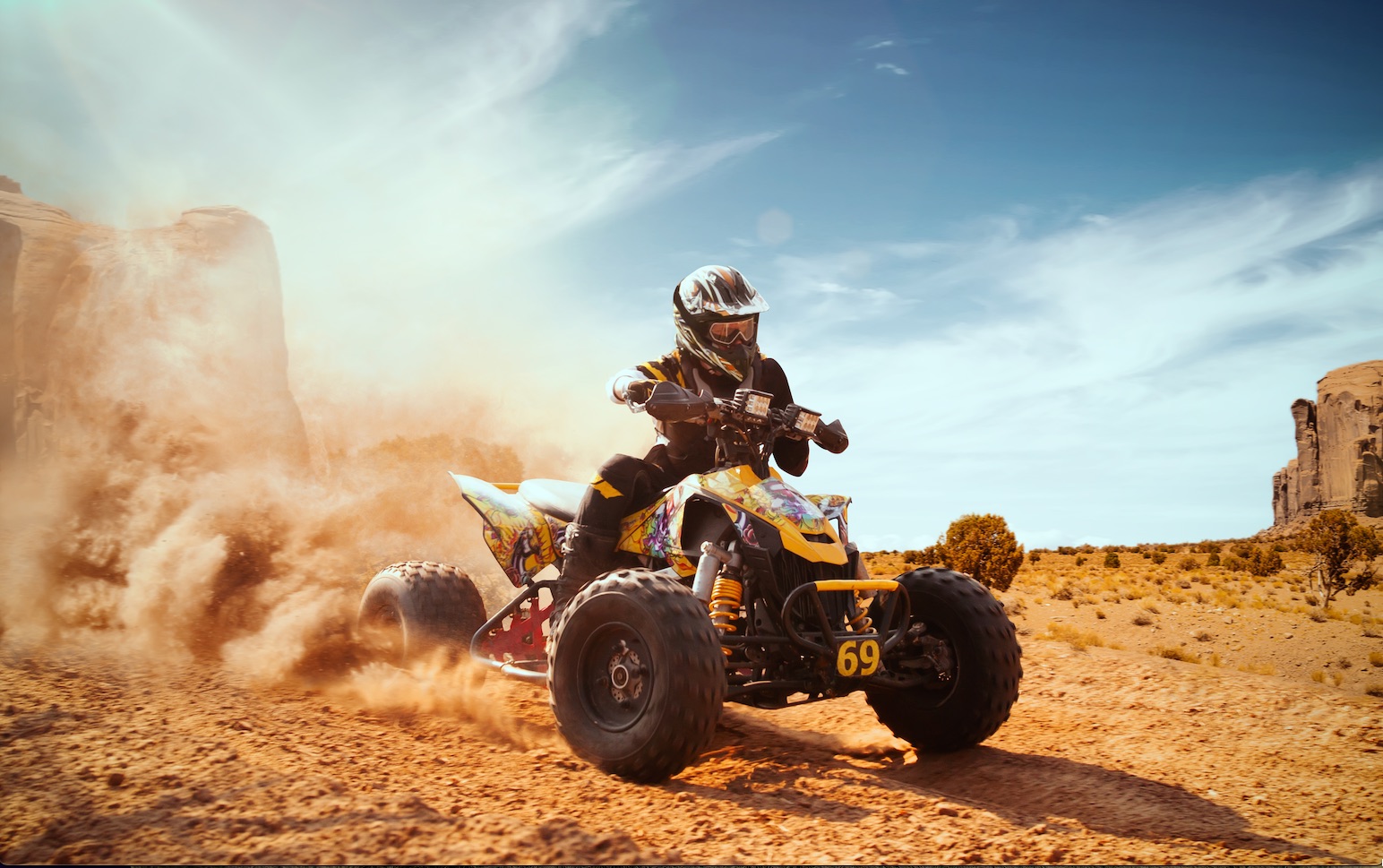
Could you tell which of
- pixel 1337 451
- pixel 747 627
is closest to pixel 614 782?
pixel 747 627

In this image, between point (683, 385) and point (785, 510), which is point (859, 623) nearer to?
point (785, 510)

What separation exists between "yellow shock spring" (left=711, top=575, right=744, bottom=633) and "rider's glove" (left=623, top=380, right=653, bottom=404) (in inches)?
51.6

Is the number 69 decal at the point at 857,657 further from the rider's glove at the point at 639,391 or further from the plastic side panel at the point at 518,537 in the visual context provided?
the plastic side panel at the point at 518,537

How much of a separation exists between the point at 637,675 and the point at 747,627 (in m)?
0.71

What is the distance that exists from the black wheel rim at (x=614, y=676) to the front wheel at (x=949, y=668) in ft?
4.76

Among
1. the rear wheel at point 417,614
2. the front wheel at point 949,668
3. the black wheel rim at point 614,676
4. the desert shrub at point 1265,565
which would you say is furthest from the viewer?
the desert shrub at point 1265,565

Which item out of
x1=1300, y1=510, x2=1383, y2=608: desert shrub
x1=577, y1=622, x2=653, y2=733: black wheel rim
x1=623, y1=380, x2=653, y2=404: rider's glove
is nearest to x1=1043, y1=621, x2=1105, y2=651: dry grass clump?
x1=623, y1=380, x2=653, y2=404: rider's glove

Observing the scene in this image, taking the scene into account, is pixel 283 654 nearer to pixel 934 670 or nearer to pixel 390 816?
pixel 390 816

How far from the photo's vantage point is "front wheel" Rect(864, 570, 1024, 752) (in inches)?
207

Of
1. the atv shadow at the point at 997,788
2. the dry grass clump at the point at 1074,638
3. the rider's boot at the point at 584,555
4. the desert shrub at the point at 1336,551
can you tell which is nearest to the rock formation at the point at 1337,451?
the desert shrub at the point at 1336,551

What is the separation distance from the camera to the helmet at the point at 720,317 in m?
5.65

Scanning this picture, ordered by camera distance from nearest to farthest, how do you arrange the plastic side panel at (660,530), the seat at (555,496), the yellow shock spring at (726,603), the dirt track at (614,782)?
the dirt track at (614,782)
the yellow shock spring at (726,603)
the plastic side panel at (660,530)
the seat at (555,496)

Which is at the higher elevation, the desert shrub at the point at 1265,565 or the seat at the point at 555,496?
the desert shrub at the point at 1265,565

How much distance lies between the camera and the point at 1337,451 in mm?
88250
